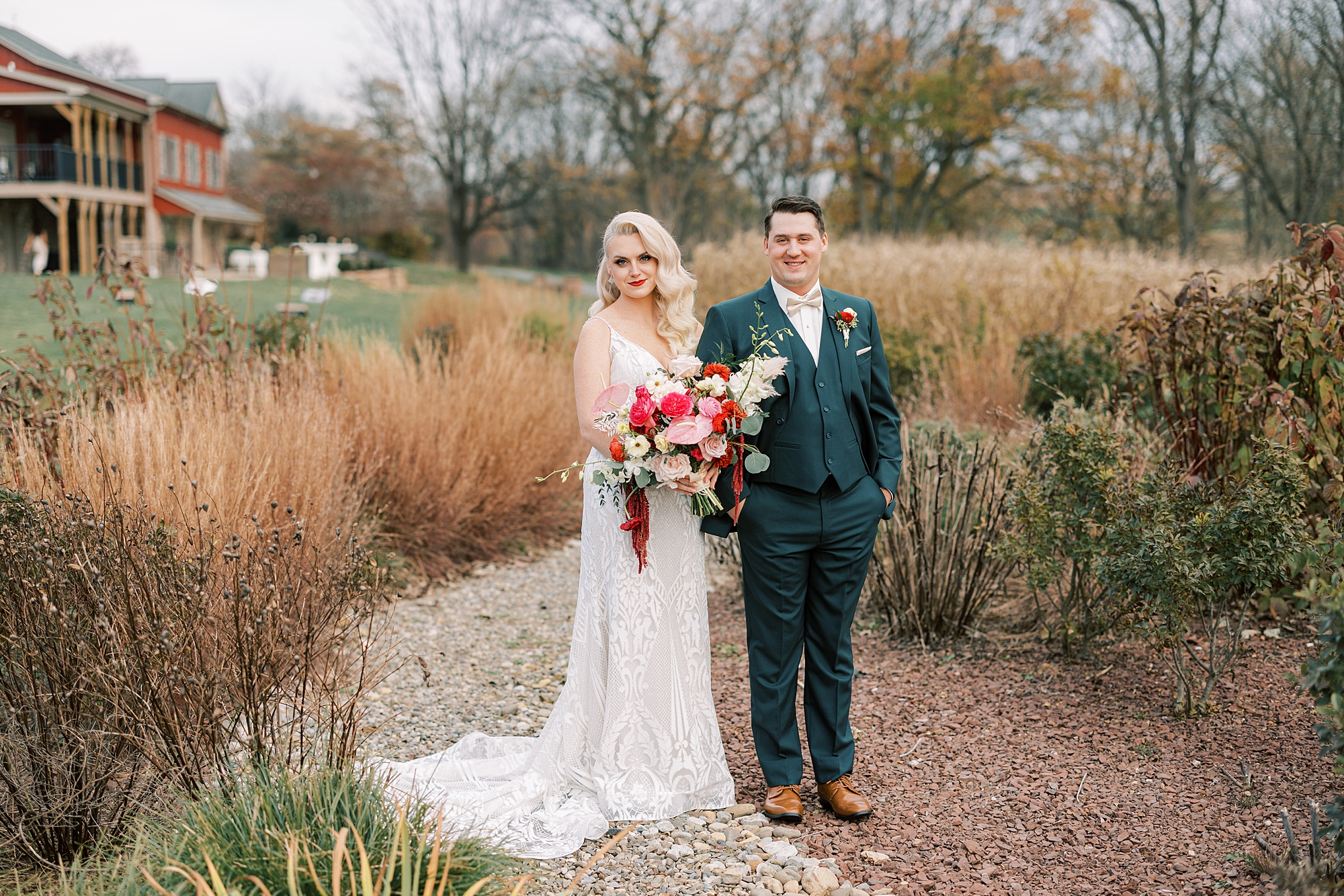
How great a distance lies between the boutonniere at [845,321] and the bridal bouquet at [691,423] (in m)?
0.24

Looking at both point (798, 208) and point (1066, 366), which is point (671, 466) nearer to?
point (798, 208)

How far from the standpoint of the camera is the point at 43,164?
87.5 feet

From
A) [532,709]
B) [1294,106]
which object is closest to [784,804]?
[532,709]

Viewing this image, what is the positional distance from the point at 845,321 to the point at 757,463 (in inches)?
23.0

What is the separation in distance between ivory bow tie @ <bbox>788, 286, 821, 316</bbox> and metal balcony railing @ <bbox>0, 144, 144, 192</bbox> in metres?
28.4

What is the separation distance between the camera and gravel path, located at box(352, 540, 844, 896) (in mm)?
2891

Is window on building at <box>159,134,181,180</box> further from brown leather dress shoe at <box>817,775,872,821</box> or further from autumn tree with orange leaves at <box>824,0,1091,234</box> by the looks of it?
brown leather dress shoe at <box>817,775,872,821</box>

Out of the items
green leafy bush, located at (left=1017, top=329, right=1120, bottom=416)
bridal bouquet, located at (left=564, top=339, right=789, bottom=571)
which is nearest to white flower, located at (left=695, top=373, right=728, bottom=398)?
bridal bouquet, located at (left=564, top=339, right=789, bottom=571)

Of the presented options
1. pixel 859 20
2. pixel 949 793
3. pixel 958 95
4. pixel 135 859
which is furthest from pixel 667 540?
pixel 859 20

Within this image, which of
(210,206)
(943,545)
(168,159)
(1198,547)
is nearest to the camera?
(1198,547)

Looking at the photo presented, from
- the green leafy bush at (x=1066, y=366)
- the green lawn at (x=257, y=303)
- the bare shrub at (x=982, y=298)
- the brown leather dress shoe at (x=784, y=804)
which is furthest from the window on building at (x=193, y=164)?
the brown leather dress shoe at (x=784, y=804)

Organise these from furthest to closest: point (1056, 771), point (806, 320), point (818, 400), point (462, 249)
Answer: point (462, 249)
point (1056, 771)
point (806, 320)
point (818, 400)

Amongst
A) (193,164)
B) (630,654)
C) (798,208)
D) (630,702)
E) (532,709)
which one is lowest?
(532,709)

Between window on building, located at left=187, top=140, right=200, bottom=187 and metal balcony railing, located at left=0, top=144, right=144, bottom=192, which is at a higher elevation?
window on building, located at left=187, top=140, right=200, bottom=187
